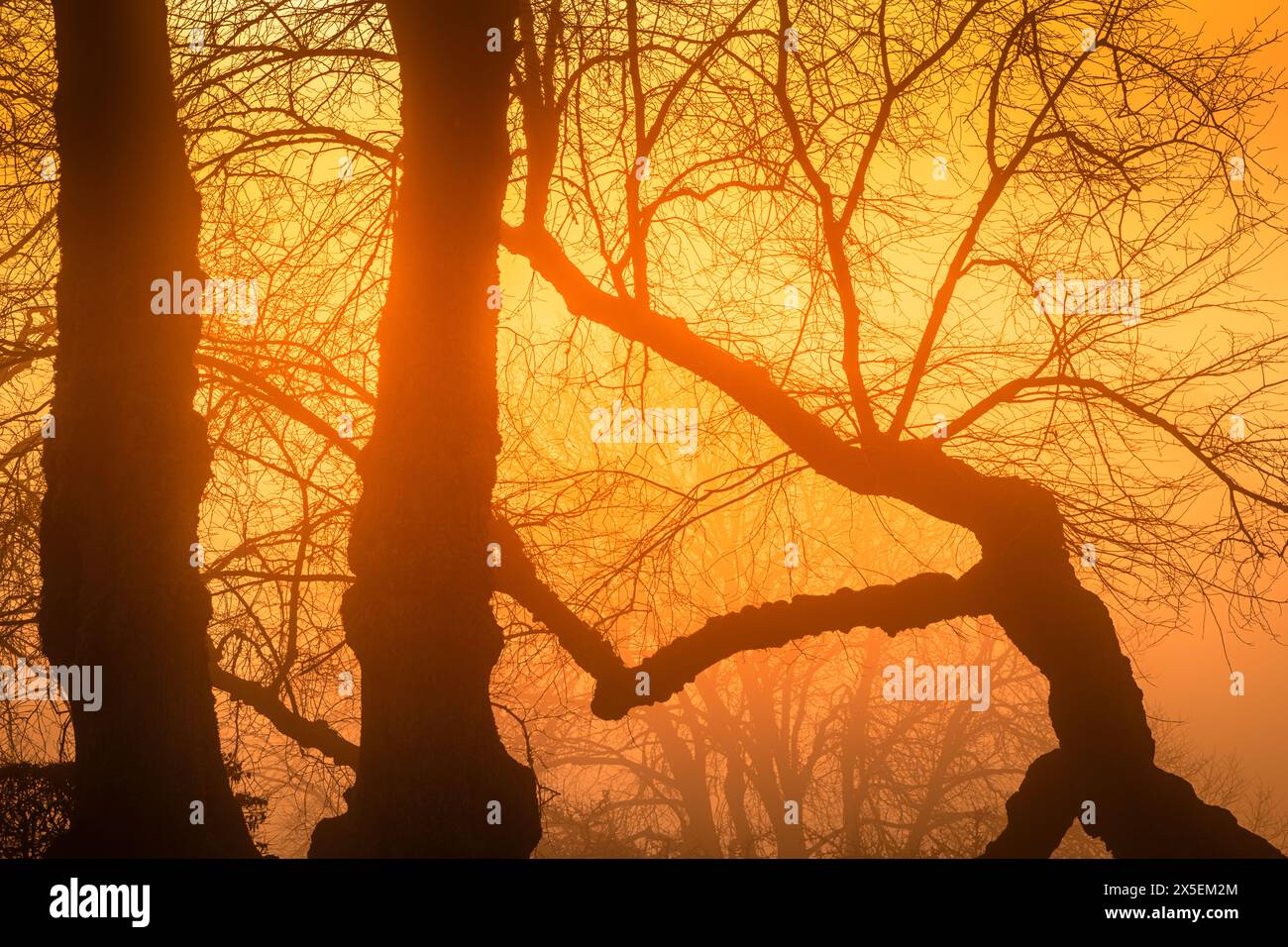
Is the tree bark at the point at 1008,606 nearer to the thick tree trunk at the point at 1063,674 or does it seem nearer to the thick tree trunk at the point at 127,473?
the thick tree trunk at the point at 1063,674

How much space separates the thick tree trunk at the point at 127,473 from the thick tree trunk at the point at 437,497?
0.78 m

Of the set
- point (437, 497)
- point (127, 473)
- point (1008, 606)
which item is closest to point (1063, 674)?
point (1008, 606)

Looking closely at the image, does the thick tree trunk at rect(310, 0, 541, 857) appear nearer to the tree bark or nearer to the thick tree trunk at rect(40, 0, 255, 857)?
the thick tree trunk at rect(40, 0, 255, 857)

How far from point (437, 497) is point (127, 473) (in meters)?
1.44

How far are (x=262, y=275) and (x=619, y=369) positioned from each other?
8.17ft

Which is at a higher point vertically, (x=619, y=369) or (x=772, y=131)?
(x=772, y=131)

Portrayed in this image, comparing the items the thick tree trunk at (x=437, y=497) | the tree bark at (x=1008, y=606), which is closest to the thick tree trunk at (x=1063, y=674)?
the tree bark at (x=1008, y=606)

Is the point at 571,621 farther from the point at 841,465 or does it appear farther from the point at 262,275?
the point at 262,275

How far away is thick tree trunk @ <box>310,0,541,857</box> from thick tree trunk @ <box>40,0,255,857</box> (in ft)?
2.54

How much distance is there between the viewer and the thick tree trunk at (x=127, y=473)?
466 cm

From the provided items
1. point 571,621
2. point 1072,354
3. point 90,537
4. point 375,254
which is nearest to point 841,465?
point 1072,354

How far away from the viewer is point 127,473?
4.77 meters

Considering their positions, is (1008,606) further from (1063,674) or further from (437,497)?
(437,497)

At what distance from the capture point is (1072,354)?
5949 millimetres
